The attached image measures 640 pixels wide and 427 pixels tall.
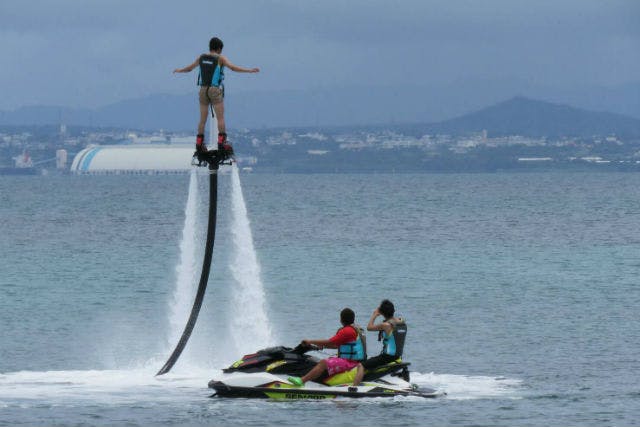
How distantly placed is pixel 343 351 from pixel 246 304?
24.9m

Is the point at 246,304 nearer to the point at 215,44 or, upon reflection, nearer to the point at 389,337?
the point at 389,337

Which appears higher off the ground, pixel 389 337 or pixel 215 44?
pixel 215 44

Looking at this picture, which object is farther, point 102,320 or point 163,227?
point 163,227

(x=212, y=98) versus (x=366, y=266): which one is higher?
(x=212, y=98)

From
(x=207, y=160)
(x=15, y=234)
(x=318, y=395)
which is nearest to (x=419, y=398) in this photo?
(x=318, y=395)

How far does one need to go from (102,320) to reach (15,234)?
197 feet

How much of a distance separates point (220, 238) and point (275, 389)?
70616 mm

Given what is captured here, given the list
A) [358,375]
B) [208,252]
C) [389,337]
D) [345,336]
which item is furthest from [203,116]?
[358,375]

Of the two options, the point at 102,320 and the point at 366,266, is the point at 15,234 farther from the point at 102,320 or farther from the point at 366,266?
the point at 102,320

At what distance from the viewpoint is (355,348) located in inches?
1270

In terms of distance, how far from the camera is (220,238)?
338 ft

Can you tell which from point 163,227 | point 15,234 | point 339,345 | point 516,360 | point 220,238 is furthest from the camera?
point 163,227

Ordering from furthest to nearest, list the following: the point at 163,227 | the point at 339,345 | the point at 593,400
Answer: the point at 163,227 → the point at 593,400 → the point at 339,345

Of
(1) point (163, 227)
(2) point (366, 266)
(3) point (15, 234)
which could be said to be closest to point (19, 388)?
(2) point (366, 266)
